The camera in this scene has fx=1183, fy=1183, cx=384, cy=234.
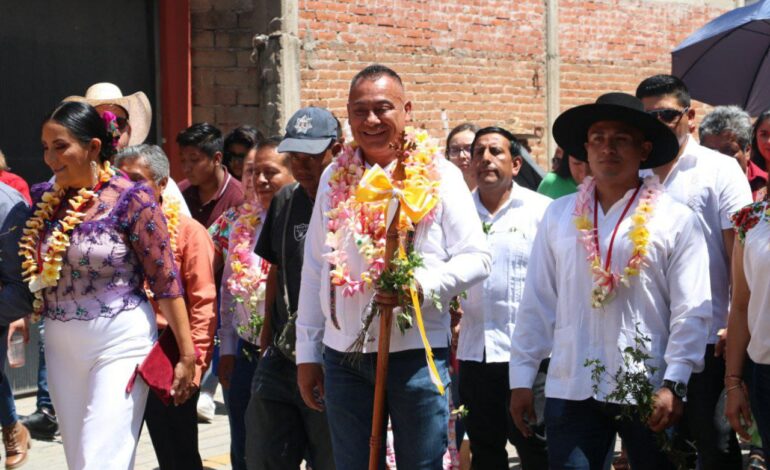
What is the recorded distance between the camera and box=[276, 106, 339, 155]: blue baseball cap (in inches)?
229

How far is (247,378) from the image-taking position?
20.8ft

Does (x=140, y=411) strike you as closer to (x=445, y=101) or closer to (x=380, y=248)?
(x=380, y=248)

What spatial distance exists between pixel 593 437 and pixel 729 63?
4.21 metres

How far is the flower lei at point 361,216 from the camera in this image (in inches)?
190

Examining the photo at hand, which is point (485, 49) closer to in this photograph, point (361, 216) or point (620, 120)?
point (620, 120)

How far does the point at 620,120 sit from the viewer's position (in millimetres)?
5070

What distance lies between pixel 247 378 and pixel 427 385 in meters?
1.84

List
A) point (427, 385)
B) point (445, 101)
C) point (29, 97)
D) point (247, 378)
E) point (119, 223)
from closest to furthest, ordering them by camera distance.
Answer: point (427, 385) → point (119, 223) → point (247, 378) → point (29, 97) → point (445, 101)

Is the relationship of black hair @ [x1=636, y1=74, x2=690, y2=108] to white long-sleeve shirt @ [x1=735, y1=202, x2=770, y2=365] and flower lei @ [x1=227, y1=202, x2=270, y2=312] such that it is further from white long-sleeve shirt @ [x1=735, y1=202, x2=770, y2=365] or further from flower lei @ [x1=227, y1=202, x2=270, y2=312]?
flower lei @ [x1=227, y1=202, x2=270, y2=312]

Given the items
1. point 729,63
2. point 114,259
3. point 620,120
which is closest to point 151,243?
point 114,259

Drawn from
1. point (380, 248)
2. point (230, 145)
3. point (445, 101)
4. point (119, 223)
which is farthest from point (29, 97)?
point (380, 248)

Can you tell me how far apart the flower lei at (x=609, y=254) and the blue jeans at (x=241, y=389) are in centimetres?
215

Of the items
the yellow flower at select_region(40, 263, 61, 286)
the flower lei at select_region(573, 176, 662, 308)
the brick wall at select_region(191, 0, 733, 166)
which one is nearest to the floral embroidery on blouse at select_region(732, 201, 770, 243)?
the flower lei at select_region(573, 176, 662, 308)

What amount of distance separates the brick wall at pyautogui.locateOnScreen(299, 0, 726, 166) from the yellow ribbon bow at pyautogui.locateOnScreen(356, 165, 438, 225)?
290 inches
